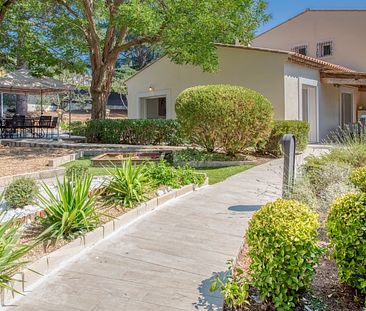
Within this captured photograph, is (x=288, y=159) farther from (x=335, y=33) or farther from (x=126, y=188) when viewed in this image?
(x=335, y=33)

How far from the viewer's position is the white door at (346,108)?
21036 millimetres

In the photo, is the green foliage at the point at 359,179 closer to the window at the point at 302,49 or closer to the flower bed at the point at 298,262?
the flower bed at the point at 298,262

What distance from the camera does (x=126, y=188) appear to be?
21.3ft

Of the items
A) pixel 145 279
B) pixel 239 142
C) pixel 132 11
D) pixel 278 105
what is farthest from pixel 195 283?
pixel 278 105

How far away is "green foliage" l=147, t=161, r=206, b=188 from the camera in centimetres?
776

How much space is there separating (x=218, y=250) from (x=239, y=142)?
23.8 ft

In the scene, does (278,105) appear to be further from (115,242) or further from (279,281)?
(279,281)

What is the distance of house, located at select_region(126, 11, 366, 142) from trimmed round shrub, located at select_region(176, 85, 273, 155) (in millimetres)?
4901

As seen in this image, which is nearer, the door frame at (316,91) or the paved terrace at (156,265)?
the paved terrace at (156,265)

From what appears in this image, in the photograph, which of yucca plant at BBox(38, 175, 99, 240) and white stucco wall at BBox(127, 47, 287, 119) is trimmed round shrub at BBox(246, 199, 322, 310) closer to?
yucca plant at BBox(38, 175, 99, 240)

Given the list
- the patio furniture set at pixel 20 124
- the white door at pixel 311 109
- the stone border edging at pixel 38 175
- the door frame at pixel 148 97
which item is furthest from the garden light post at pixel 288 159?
the patio furniture set at pixel 20 124

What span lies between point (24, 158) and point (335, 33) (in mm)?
17606

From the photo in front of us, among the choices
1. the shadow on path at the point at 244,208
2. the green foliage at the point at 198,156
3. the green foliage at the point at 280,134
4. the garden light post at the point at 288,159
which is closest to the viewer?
the garden light post at the point at 288,159

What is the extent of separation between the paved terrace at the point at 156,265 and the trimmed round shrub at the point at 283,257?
53cm
